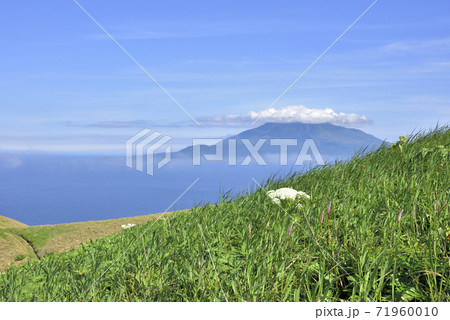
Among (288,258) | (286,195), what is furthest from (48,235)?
(288,258)

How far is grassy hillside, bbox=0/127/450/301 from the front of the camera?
13.5ft

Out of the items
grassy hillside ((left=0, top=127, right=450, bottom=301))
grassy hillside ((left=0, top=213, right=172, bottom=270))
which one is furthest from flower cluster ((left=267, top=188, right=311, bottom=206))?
grassy hillside ((left=0, top=213, right=172, bottom=270))

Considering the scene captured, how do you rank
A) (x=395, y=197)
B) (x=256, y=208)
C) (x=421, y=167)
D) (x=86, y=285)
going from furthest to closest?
1. (x=421, y=167)
2. (x=256, y=208)
3. (x=395, y=197)
4. (x=86, y=285)

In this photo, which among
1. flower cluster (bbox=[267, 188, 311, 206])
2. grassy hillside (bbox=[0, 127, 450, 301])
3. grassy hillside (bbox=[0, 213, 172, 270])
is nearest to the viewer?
grassy hillside (bbox=[0, 127, 450, 301])

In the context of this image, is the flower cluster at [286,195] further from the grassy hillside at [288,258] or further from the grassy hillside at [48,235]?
the grassy hillside at [48,235]

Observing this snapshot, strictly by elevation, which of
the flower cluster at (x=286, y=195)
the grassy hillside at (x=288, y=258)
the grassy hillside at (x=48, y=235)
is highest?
the flower cluster at (x=286, y=195)

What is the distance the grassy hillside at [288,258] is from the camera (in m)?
4.12

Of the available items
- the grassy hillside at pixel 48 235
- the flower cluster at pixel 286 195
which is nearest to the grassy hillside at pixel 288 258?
the flower cluster at pixel 286 195

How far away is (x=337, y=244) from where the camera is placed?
190 inches

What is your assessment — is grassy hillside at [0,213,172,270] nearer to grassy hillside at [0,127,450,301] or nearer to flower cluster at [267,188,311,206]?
flower cluster at [267,188,311,206]

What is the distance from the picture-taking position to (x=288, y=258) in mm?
4770
